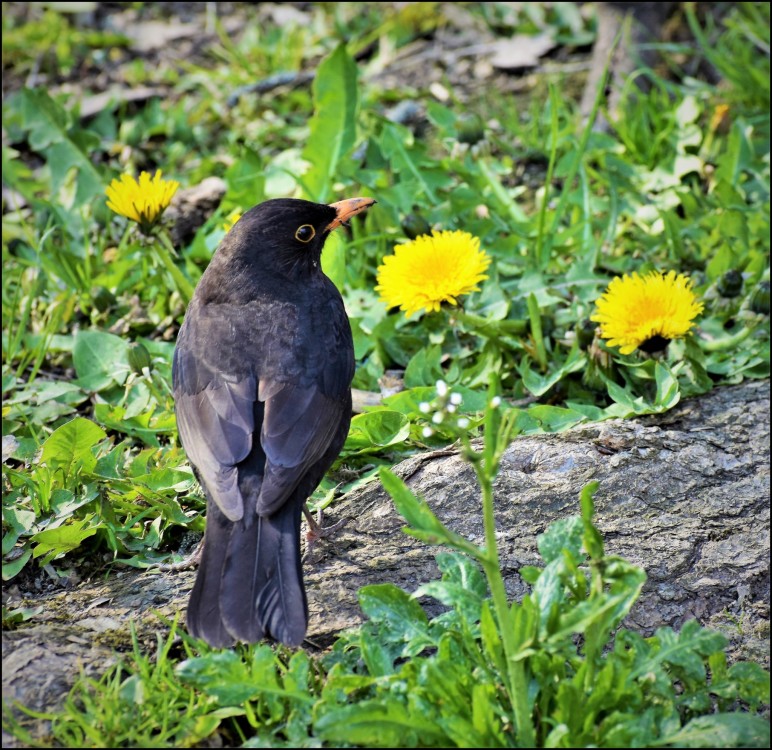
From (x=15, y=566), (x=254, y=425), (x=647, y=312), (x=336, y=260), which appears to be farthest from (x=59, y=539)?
(x=647, y=312)

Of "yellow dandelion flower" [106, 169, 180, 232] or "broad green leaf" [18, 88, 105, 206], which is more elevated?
"yellow dandelion flower" [106, 169, 180, 232]

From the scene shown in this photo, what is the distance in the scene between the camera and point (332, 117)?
19.4 ft

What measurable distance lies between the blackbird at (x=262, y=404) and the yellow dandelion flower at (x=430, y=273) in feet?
0.92

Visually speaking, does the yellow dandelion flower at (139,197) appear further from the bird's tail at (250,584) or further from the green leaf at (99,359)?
the bird's tail at (250,584)

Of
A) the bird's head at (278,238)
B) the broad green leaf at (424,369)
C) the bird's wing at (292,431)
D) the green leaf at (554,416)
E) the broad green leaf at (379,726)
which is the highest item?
the bird's head at (278,238)

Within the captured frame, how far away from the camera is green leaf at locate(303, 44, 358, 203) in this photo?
586cm

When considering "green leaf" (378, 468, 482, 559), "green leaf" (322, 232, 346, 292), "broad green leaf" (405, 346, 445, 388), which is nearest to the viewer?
"green leaf" (378, 468, 482, 559)

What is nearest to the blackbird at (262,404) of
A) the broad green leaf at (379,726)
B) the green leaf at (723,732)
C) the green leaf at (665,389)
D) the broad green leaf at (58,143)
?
the broad green leaf at (379,726)

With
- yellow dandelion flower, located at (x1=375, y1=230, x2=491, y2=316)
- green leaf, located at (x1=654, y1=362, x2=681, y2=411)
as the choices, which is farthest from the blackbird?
green leaf, located at (x1=654, y1=362, x2=681, y2=411)

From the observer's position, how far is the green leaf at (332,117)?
586cm

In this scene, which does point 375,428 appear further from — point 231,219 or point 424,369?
point 231,219

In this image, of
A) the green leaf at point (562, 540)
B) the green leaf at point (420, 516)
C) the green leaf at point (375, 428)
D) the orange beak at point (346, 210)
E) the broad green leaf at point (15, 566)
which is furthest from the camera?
the orange beak at point (346, 210)

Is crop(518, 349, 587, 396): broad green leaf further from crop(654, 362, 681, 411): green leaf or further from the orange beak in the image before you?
the orange beak

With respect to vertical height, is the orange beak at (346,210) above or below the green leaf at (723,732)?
above
